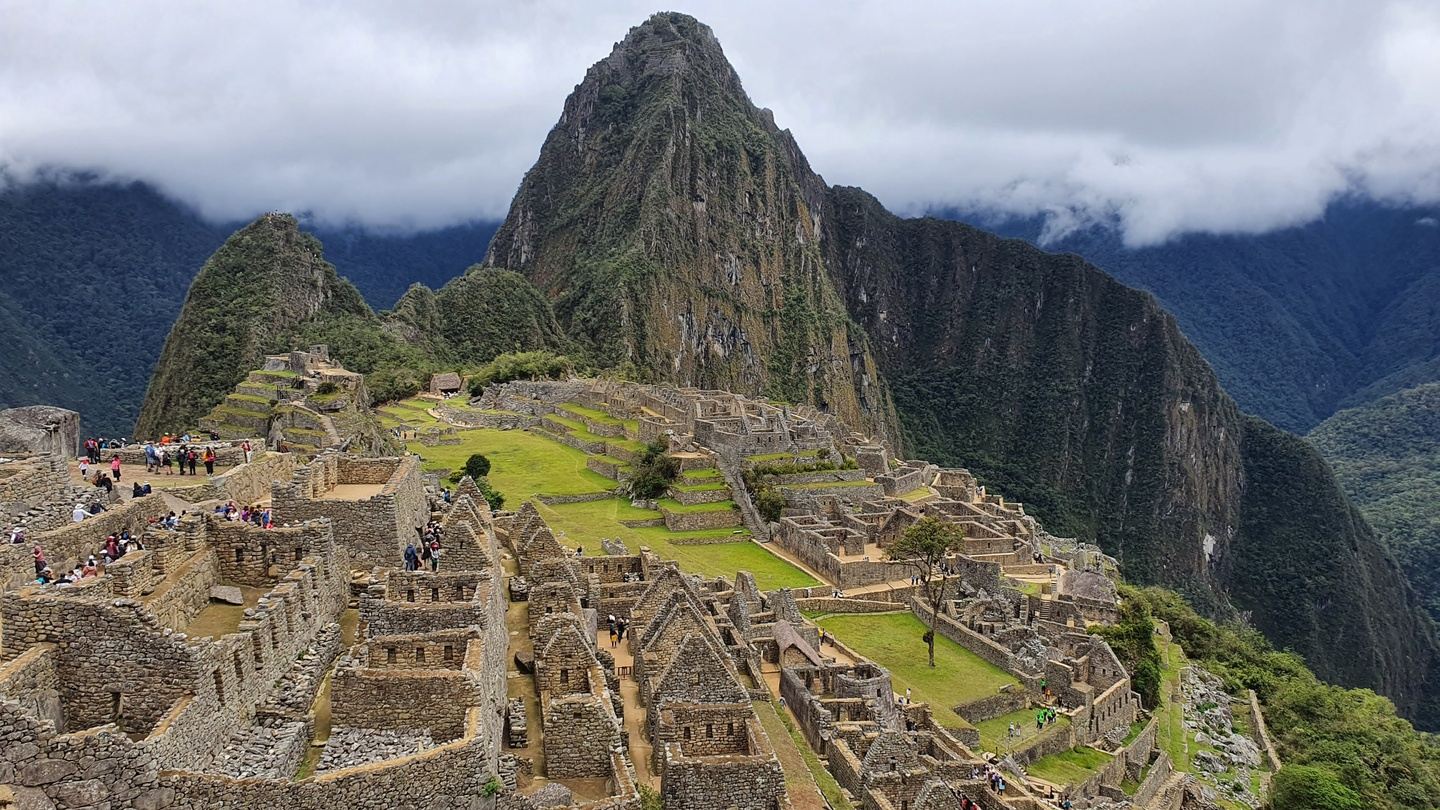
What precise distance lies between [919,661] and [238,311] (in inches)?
3302

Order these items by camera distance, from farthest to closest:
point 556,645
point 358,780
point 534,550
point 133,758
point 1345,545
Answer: point 1345,545 → point 534,550 → point 556,645 → point 358,780 → point 133,758

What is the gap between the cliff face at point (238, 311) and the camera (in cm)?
7700

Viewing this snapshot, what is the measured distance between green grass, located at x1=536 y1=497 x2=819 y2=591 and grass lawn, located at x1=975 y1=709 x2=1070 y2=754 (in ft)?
36.1

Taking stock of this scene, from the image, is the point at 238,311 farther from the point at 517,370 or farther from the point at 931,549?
the point at 931,549

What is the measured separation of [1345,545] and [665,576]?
17596 cm

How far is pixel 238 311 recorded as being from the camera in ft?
308

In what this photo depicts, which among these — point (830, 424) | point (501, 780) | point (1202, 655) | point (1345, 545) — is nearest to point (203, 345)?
point (830, 424)

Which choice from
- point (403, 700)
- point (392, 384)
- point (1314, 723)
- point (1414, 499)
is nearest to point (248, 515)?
point (403, 700)

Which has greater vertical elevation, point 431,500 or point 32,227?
point 32,227

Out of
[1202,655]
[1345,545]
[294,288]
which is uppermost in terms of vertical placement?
[294,288]

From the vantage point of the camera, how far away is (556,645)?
43.4ft

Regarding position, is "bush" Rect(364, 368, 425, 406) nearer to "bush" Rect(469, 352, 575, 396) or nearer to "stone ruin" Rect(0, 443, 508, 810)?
"bush" Rect(469, 352, 575, 396)

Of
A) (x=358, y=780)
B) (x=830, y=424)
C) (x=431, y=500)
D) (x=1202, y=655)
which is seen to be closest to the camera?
(x=358, y=780)

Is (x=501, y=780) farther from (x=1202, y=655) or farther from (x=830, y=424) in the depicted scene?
(x=830, y=424)
